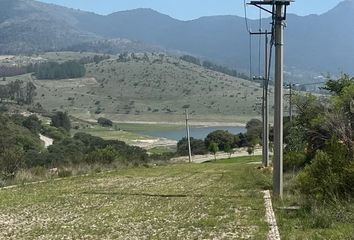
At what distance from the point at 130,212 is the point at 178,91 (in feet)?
497

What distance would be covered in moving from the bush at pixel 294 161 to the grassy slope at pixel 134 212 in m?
6.51

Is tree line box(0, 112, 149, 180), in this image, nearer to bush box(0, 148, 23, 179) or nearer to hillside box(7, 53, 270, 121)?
bush box(0, 148, 23, 179)

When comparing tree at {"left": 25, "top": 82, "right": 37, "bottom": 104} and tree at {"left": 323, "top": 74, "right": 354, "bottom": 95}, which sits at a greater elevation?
tree at {"left": 323, "top": 74, "right": 354, "bottom": 95}

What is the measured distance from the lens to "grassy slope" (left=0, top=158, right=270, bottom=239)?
39.8 ft

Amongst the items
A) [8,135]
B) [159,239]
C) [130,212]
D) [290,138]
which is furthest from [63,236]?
[8,135]

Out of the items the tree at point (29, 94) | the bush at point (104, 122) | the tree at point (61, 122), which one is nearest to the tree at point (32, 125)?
the tree at point (61, 122)

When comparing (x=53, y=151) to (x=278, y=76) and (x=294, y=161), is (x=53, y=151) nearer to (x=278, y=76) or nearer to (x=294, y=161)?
(x=294, y=161)

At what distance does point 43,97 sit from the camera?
514 feet

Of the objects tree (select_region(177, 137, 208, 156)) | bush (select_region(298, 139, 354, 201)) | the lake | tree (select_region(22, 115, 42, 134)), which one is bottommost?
the lake

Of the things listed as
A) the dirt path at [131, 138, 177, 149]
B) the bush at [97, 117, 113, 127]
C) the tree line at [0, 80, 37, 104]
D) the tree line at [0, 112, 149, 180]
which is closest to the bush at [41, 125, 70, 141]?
the tree line at [0, 112, 149, 180]

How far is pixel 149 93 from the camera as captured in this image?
16600 centimetres

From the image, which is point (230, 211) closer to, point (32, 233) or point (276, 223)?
point (276, 223)

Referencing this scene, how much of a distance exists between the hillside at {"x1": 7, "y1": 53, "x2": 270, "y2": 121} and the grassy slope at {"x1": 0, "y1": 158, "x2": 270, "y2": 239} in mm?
113297

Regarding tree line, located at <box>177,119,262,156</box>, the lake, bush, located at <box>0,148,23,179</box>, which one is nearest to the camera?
bush, located at <box>0,148,23,179</box>
